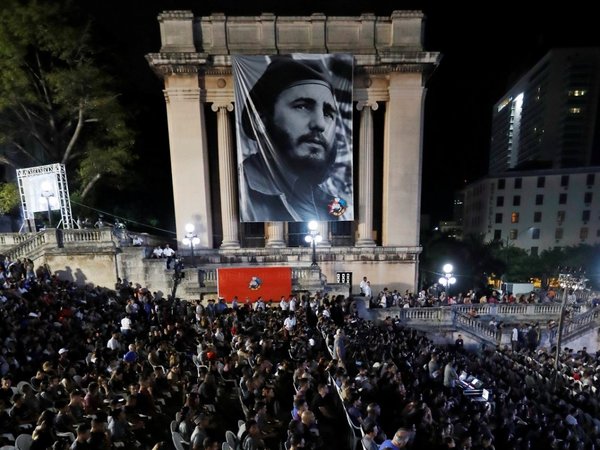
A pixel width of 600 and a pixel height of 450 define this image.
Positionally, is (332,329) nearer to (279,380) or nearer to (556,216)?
(279,380)

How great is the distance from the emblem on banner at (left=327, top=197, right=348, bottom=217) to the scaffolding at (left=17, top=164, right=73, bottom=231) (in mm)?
14000

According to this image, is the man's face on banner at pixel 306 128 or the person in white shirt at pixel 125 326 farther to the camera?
the man's face on banner at pixel 306 128

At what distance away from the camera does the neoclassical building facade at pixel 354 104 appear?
20.9 meters

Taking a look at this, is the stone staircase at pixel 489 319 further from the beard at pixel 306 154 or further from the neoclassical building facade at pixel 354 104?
the beard at pixel 306 154

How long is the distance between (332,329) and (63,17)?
22.8 metres

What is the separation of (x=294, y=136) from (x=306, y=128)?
855 mm

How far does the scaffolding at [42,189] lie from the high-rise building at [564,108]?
81.4 m

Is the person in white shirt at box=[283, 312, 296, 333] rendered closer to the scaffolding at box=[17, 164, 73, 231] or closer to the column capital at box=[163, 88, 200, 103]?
the scaffolding at box=[17, 164, 73, 231]

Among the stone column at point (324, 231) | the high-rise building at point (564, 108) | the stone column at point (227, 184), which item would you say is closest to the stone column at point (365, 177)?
the stone column at point (324, 231)

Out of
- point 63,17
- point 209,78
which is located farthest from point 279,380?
point 63,17

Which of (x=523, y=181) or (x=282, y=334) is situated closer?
(x=282, y=334)

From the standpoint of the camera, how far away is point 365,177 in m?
22.9

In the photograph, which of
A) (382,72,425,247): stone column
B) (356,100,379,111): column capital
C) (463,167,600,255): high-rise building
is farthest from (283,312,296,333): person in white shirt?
(463,167,600,255): high-rise building

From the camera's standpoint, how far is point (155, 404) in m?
7.49
